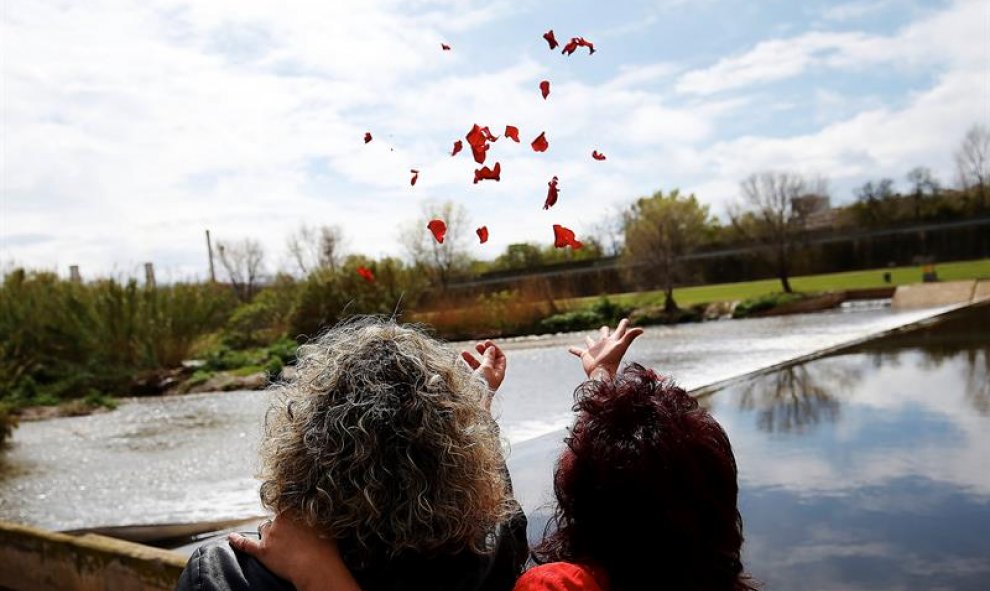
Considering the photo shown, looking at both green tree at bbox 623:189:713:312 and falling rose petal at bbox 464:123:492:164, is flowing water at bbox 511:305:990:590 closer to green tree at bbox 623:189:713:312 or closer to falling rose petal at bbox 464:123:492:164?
falling rose petal at bbox 464:123:492:164

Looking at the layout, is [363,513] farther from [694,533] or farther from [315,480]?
[694,533]

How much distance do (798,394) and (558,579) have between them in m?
5.26

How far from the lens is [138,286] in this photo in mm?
14766

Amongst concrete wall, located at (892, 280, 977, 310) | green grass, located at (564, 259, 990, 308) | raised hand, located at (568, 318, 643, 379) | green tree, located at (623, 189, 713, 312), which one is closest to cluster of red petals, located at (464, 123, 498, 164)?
raised hand, located at (568, 318, 643, 379)

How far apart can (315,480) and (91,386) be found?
539 inches

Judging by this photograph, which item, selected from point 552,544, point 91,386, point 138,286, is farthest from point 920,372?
point 138,286

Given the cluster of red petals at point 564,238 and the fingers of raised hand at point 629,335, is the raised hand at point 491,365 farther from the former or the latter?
the cluster of red petals at point 564,238

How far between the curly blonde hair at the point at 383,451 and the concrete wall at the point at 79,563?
6.88 ft

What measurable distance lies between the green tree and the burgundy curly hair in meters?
26.2

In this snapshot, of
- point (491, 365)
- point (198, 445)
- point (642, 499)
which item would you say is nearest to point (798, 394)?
point (491, 365)

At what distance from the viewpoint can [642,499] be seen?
1.10m

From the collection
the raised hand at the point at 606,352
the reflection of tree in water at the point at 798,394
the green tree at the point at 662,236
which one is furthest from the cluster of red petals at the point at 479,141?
the green tree at the point at 662,236

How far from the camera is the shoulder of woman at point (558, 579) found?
3.54 ft

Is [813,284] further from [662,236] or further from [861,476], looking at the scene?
[861,476]
